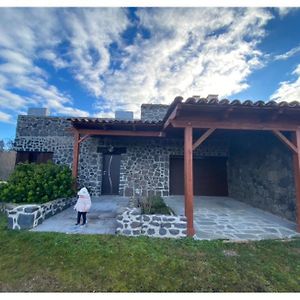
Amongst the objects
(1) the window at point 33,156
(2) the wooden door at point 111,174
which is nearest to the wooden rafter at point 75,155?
(2) the wooden door at point 111,174

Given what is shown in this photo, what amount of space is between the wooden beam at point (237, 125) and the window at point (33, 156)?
794 centimetres

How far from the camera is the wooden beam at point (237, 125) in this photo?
14.3ft

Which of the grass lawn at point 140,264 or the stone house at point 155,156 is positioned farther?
the stone house at point 155,156

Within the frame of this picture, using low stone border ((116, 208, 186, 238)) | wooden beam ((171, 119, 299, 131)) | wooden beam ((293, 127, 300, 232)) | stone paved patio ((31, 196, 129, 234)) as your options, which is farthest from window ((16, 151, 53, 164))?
wooden beam ((293, 127, 300, 232))

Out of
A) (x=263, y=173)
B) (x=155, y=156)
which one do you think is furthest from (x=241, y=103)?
(x=155, y=156)

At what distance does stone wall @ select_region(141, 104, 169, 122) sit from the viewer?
10367mm

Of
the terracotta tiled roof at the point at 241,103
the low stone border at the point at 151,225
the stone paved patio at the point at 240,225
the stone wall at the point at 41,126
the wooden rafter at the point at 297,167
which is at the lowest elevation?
the stone paved patio at the point at 240,225

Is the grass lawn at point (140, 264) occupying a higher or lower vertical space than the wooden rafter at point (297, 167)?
lower

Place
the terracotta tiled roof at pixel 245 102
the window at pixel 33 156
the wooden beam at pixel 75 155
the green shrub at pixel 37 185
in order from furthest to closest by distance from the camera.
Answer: the window at pixel 33 156, the wooden beam at pixel 75 155, the green shrub at pixel 37 185, the terracotta tiled roof at pixel 245 102

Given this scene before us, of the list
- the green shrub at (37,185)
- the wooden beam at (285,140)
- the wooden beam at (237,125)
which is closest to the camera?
the wooden beam at (237,125)

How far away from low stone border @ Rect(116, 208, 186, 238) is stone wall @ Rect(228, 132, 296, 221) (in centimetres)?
361

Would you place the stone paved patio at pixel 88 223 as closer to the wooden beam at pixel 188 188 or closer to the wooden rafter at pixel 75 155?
the wooden rafter at pixel 75 155

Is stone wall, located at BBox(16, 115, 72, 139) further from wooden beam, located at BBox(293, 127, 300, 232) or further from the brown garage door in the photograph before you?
wooden beam, located at BBox(293, 127, 300, 232)
